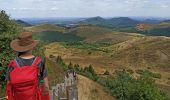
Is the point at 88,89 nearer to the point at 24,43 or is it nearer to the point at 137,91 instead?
the point at 137,91

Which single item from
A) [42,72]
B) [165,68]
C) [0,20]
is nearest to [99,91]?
[0,20]

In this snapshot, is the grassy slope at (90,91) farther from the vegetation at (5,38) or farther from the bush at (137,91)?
the vegetation at (5,38)

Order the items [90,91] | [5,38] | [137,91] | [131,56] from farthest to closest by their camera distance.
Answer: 1. [131,56]
2. [90,91]
3. [137,91]
4. [5,38]

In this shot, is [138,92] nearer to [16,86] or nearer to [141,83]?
[141,83]

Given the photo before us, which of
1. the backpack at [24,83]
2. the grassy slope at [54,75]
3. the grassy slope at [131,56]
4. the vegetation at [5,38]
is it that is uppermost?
the backpack at [24,83]

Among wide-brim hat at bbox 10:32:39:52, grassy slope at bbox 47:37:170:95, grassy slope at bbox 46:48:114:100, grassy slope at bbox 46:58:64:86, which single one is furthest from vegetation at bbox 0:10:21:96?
grassy slope at bbox 47:37:170:95

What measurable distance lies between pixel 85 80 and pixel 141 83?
493cm

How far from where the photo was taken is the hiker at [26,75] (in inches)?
225

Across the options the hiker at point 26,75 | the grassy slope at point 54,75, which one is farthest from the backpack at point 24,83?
the grassy slope at point 54,75

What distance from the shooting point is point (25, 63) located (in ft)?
19.2

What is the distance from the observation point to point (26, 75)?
5707 mm

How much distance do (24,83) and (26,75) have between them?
12 cm

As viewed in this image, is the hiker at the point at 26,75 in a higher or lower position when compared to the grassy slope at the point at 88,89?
higher

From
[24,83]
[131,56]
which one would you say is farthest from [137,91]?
[131,56]
